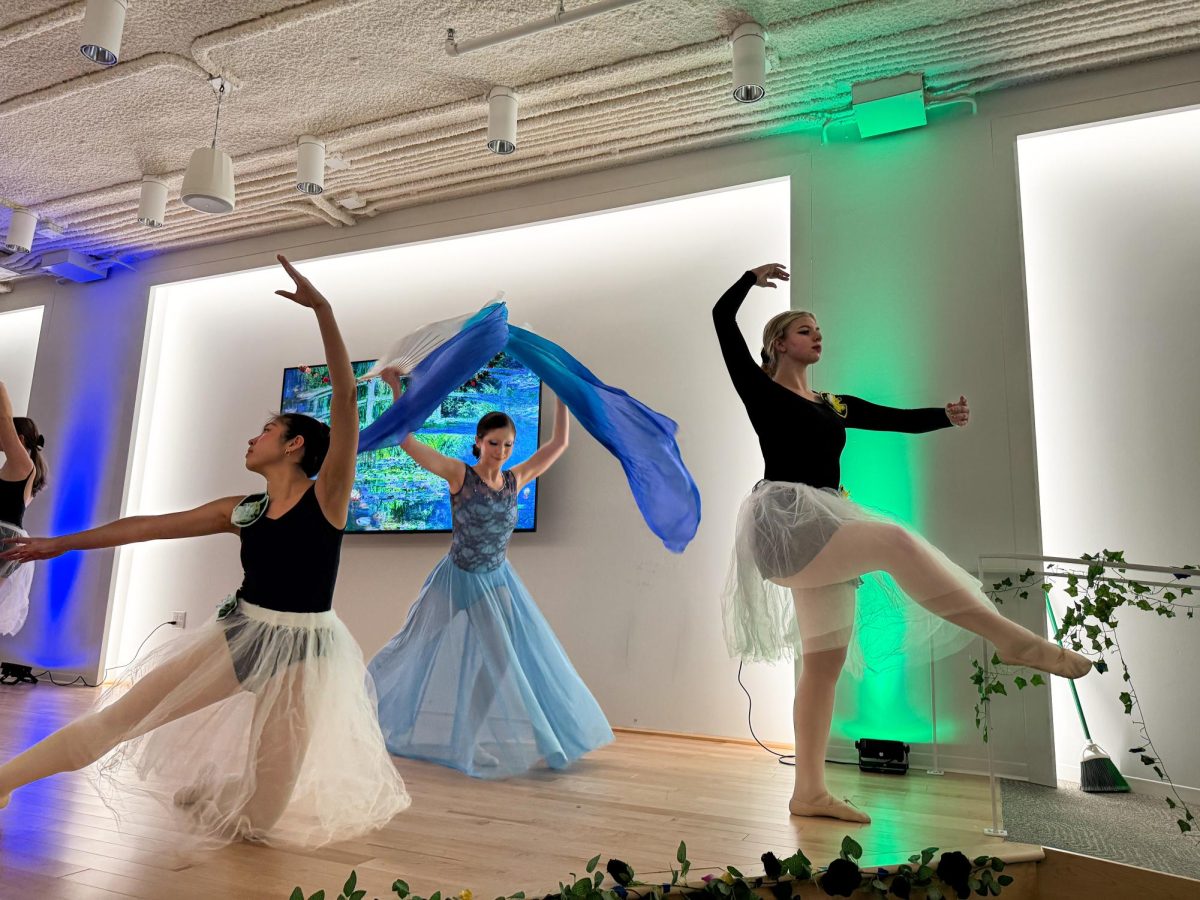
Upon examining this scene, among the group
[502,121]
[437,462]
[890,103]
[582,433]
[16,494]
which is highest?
[890,103]

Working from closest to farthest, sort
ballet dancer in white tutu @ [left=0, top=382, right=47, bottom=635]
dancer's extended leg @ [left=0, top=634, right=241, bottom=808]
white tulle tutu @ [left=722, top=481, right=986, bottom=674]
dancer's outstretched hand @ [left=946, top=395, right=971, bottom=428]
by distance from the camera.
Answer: dancer's extended leg @ [left=0, top=634, right=241, bottom=808]
white tulle tutu @ [left=722, top=481, right=986, bottom=674]
dancer's outstretched hand @ [left=946, top=395, right=971, bottom=428]
ballet dancer in white tutu @ [left=0, top=382, right=47, bottom=635]

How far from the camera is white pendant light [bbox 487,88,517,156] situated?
3951 mm

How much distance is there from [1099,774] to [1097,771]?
0.03 m

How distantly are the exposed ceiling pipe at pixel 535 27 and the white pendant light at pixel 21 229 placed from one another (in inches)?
140

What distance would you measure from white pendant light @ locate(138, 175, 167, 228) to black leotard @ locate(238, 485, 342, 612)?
3.26 metres

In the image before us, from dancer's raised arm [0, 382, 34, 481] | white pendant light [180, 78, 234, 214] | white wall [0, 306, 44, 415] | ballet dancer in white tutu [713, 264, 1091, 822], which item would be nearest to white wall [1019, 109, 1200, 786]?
ballet dancer in white tutu [713, 264, 1091, 822]

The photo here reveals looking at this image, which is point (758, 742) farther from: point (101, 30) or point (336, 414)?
point (101, 30)

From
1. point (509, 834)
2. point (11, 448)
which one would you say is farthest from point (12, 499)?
point (509, 834)

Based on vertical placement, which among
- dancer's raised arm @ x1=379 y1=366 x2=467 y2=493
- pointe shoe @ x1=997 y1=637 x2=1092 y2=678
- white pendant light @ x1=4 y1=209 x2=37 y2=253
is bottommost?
pointe shoe @ x1=997 y1=637 x2=1092 y2=678

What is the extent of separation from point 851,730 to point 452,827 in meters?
2.00

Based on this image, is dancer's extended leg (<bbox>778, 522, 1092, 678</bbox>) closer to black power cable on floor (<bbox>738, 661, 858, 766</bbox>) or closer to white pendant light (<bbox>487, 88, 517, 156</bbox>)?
black power cable on floor (<bbox>738, 661, 858, 766</bbox>)

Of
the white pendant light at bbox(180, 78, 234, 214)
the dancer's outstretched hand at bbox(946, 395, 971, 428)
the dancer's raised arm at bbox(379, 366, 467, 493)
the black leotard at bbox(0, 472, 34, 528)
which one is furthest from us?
the black leotard at bbox(0, 472, 34, 528)

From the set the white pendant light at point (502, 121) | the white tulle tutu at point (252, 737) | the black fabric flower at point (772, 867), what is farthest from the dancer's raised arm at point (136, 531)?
the white pendant light at point (502, 121)

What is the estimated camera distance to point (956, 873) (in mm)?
2047
